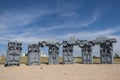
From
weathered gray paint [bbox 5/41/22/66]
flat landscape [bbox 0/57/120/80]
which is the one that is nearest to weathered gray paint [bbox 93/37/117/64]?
flat landscape [bbox 0/57/120/80]

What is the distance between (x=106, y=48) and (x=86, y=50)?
288 cm

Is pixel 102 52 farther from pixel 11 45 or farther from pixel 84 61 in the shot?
pixel 11 45

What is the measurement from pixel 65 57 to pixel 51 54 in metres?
2.16

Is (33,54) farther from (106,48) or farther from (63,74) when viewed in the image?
(63,74)

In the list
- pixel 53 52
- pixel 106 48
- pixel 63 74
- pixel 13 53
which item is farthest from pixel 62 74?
pixel 106 48

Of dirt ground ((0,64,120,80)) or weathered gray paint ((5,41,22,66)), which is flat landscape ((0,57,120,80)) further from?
weathered gray paint ((5,41,22,66))

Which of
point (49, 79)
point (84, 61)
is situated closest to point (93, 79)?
point (49, 79)

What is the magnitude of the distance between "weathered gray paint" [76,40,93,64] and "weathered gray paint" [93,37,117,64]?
1061 mm

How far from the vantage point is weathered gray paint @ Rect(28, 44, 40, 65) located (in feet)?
77.9

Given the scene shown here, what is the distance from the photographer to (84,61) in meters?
24.7

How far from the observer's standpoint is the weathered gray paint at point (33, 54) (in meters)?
23.7

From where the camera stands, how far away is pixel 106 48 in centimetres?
2422

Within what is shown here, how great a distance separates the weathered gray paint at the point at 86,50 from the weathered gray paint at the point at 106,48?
106cm

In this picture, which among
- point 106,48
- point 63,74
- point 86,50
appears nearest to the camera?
point 63,74
